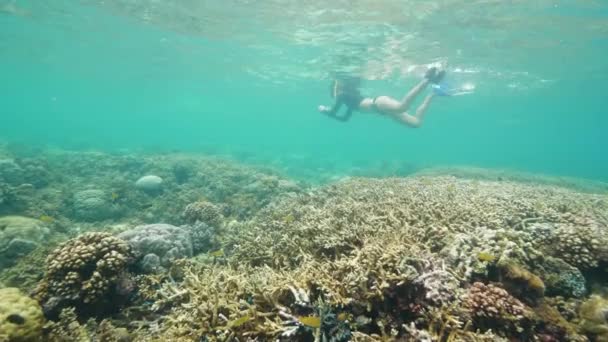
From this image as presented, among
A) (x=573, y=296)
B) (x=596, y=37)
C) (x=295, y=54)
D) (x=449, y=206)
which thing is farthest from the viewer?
(x=295, y=54)

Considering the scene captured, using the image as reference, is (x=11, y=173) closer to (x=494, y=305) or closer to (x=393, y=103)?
(x=393, y=103)

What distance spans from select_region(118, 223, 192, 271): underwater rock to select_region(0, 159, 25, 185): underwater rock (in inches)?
520

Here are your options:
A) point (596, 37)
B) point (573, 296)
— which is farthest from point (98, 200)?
point (596, 37)

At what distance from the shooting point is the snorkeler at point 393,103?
53.0 feet

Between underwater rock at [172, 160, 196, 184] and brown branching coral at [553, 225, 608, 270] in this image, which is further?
underwater rock at [172, 160, 196, 184]

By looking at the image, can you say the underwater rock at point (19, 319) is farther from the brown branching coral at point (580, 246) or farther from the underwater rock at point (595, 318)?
the brown branching coral at point (580, 246)

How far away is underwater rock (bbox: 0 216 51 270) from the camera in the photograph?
24.3 ft

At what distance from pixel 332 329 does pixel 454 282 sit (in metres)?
1.50

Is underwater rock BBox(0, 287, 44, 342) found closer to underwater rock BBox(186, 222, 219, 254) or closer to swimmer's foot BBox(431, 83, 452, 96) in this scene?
underwater rock BBox(186, 222, 219, 254)

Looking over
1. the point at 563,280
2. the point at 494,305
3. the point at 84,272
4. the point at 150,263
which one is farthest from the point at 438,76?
the point at 84,272

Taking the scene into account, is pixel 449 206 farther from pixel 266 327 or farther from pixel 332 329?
pixel 266 327

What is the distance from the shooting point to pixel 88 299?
4496mm

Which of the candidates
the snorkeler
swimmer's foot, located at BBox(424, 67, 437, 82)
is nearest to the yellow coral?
the snorkeler

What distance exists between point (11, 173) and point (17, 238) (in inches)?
414
